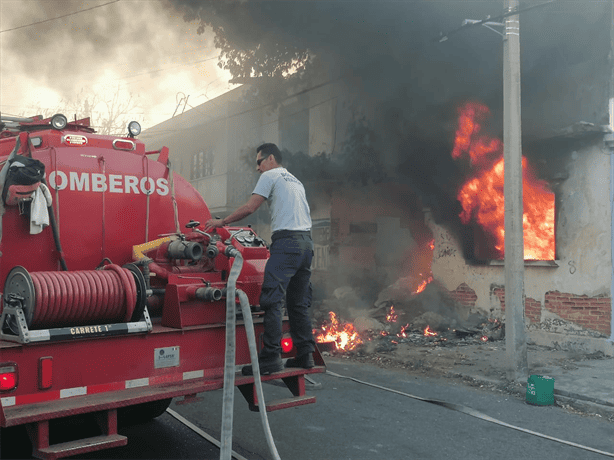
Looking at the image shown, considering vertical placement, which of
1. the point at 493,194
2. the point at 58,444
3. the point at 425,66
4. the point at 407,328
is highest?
the point at 425,66

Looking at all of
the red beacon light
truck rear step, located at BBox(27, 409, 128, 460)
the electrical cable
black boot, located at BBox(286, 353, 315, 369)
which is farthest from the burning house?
the red beacon light

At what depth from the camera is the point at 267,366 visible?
448 cm

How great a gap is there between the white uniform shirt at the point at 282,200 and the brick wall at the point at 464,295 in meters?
8.43

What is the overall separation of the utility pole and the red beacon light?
6470 millimetres

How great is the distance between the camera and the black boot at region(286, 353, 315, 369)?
4.76 meters

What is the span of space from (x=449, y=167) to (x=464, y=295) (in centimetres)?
282

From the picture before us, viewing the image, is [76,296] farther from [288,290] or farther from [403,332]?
[403,332]

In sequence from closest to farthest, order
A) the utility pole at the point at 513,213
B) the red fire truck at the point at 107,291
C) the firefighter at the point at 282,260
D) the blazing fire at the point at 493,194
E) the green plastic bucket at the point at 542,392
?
the red fire truck at the point at 107,291
the firefighter at the point at 282,260
the green plastic bucket at the point at 542,392
the utility pole at the point at 513,213
the blazing fire at the point at 493,194

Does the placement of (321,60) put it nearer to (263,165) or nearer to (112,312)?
(263,165)

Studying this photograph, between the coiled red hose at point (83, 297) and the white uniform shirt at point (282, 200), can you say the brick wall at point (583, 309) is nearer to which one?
the white uniform shirt at point (282, 200)

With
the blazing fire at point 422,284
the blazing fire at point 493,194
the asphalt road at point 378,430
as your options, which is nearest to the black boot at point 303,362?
the asphalt road at point 378,430

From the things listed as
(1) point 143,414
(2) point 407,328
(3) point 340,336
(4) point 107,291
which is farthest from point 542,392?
(4) point 107,291

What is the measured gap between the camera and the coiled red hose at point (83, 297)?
12.2 feet

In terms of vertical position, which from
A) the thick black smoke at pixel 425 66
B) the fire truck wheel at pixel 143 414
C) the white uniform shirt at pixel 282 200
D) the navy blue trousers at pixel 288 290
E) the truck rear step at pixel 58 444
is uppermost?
the thick black smoke at pixel 425 66
